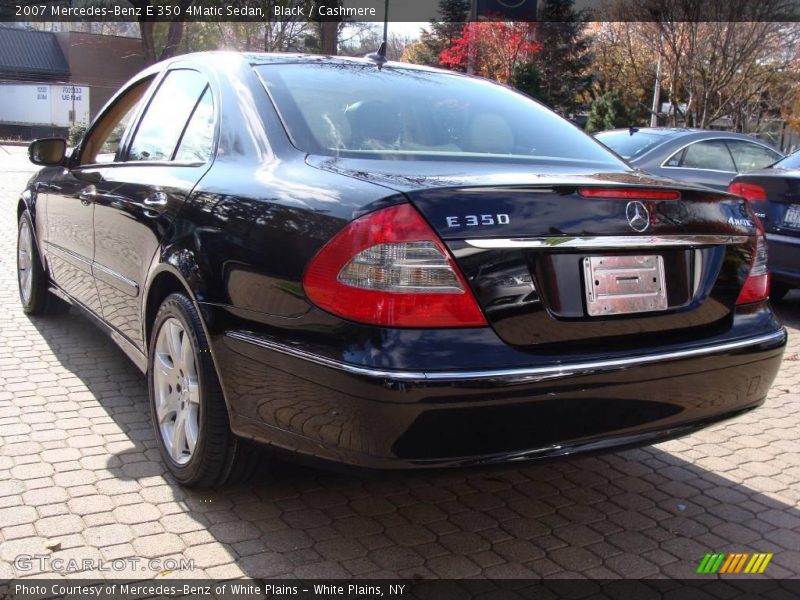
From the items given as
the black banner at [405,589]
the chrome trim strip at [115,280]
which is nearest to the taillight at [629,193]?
the black banner at [405,589]

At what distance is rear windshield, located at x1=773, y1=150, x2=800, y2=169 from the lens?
690 centimetres

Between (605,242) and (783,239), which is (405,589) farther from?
(783,239)

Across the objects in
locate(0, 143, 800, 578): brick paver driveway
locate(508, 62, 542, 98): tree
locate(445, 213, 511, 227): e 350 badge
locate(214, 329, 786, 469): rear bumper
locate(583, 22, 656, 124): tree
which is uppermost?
locate(583, 22, 656, 124): tree

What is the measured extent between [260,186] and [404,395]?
0.99 m

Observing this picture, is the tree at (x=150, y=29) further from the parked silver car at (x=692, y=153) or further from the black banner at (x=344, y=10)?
the parked silver car at (x=692, y=153)

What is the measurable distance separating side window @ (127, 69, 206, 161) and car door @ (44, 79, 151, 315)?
266 millimetres

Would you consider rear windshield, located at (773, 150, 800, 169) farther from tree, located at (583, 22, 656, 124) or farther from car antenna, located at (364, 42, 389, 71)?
tree, located at (583, 22, 656, 124)

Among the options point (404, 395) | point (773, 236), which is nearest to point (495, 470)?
point (404, 395)

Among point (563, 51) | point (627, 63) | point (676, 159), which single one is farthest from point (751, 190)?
point (563, 51)

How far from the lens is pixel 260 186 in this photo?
9.35 ft

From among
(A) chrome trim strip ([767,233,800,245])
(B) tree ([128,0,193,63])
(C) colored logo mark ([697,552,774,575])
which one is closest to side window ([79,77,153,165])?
(C) colored logo mark ([697,552,774,575])

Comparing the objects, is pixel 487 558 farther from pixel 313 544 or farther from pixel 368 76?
pixel 368 76

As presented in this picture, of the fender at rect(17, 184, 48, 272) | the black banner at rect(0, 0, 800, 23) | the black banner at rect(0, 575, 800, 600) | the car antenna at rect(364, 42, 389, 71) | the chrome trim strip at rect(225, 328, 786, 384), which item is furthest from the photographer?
the black banner at rect(0, 0, 800, 23)

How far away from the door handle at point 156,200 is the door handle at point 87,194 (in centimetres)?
83
